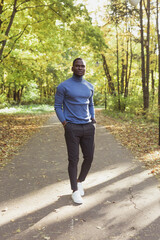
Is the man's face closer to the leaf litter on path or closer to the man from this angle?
the man

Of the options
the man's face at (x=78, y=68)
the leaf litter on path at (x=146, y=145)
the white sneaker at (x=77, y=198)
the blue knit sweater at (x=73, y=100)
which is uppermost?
the man's face at (x=78, y=68)

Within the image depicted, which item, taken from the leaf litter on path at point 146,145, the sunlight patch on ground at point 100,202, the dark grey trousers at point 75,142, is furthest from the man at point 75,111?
the leaf litter on path at point 146,145

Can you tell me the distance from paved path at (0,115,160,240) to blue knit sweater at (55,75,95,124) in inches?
52.7

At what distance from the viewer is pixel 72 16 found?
9750 millimetres

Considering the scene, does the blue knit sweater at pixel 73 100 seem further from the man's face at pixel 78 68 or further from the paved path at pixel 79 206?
the paved path at pixel 79 206

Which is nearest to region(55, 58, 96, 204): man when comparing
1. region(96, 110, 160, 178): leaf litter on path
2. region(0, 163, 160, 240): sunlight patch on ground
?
Result: region(0, 163, 160, 240): sunlight patch on ground

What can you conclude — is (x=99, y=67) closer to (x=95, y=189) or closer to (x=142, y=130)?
(x=142, y=130)

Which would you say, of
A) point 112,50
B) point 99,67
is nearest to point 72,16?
point 112,50

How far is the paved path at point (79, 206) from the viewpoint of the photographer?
311 centimetres

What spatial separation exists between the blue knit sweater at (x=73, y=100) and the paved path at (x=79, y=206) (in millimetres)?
1338

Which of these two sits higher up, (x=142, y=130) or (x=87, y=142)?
(x=87, y=142)

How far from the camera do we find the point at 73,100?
395cm

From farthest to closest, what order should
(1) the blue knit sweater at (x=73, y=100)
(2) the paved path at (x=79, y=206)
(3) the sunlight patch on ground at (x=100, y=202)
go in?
(1) the blue knit sweater at (x=73, y=100), (3) the sunlight patch on ground at (x=100, y=202), (2) the paved path at (x=79, y=206)

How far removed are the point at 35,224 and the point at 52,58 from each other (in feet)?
44.1
